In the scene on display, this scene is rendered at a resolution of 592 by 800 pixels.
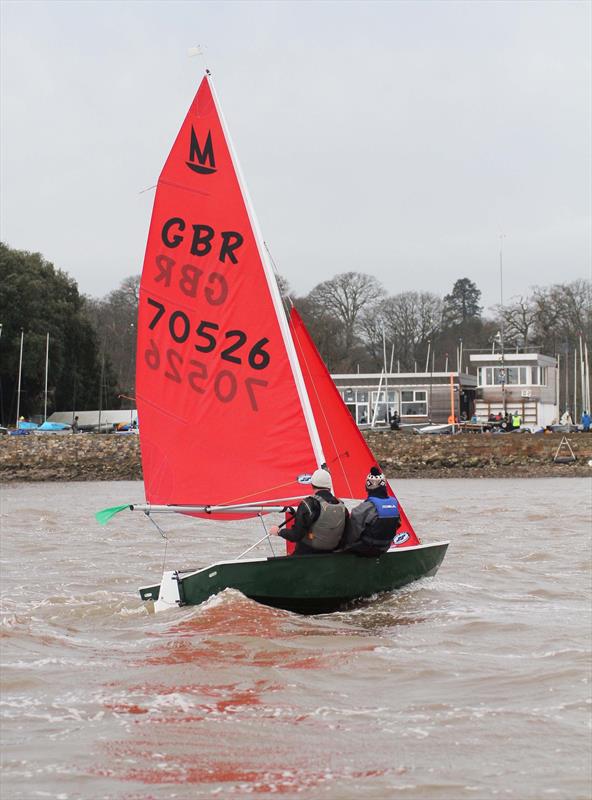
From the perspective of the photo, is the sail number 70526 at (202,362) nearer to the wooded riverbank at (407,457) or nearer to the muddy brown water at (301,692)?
the muddy brown water at (301,692)

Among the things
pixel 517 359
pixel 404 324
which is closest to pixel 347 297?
pixel 404 324

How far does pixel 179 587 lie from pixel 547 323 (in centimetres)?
7713

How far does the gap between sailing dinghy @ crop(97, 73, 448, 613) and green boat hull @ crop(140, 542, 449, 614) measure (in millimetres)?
348

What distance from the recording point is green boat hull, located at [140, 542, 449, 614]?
428 inches

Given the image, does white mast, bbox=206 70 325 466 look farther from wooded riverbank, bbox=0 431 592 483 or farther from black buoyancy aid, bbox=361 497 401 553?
wooded riverbank, bbox=0 431 592 483

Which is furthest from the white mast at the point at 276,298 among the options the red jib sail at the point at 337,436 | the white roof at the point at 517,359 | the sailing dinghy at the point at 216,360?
the white roof at the point at 517,359

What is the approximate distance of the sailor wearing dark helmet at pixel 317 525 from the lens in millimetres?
10812

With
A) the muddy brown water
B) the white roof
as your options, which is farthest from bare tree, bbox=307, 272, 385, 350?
the muddy brown water

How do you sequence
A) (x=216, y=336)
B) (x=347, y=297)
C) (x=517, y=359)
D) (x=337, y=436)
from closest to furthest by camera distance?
(x=216, y=336), (x=337, y=436), (x=517, y=359), (x=347, y=297)

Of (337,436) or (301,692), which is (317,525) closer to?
(337,436)

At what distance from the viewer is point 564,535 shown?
2091 cm

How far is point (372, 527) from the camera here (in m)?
10.9

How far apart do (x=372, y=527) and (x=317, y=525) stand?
518 millimetres

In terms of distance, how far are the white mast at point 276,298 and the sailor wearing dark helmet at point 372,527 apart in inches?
39.5
